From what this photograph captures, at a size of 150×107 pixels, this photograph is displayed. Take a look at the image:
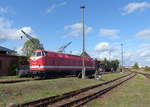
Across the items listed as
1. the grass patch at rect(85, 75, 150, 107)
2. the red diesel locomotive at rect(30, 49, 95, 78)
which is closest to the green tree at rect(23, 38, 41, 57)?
the red diesel locomotive at rect(30, 49, 95, 78)

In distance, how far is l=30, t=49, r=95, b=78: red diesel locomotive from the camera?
26875 mm

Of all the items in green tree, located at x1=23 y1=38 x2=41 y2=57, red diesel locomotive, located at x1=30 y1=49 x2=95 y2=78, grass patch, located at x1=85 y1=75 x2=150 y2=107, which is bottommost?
grass patch, located at x1=85 y1=75 x2=150 y2=107

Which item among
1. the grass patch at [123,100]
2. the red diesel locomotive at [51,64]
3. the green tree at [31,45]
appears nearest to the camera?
the grass patch at [123,100]

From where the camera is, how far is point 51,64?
2853cm

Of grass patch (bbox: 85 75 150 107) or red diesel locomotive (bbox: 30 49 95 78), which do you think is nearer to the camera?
grass patch (bbox: 85 75 150 107)

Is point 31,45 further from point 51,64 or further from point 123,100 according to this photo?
point 123,100

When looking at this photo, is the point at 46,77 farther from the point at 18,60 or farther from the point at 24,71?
the point at 18,60

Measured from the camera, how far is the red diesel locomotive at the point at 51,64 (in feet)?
88.2

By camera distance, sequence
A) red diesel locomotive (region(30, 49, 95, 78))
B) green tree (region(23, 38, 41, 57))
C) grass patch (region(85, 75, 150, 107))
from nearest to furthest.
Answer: grass patch (region(85, 75, 150, 107)), red diesel locomotive (region(30, 49, 95, 78)), green tree (region(23, 38, 41, 57))

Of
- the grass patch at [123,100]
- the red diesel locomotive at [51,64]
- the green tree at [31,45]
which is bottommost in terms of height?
the grass patch at [123,100]

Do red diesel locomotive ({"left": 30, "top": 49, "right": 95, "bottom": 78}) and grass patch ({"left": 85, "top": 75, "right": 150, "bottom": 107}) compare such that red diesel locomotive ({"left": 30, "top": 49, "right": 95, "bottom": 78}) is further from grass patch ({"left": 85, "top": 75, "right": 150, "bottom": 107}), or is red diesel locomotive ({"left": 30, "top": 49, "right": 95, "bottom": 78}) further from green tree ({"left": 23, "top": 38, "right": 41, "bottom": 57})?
green tree ({"left": 23, "top": 38, "right": 41, "bottom": 57})

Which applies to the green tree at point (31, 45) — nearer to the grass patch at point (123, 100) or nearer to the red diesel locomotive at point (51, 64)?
the red diesel locomotive at point (51, 64)

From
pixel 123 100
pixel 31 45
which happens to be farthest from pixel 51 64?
pixel 31 45

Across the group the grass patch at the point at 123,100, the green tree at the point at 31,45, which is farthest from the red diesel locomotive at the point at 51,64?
the green tree at the point at 31,45
